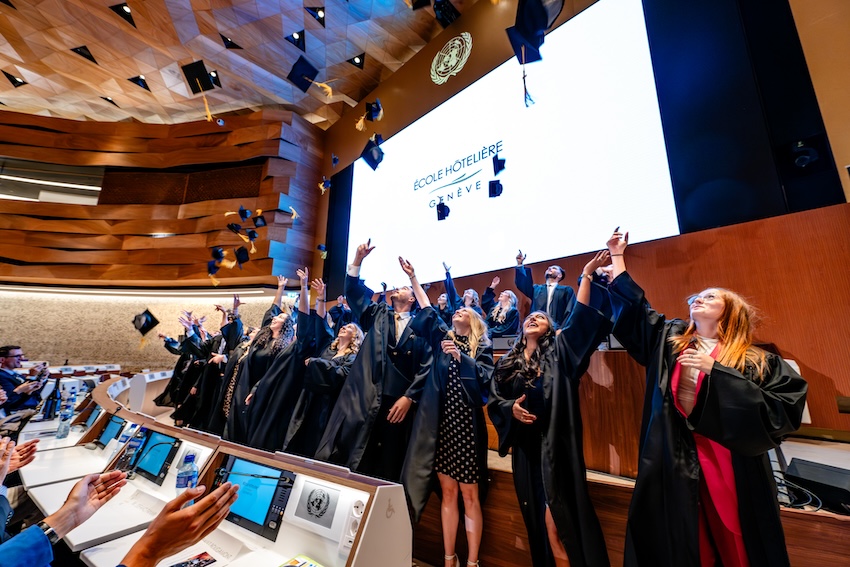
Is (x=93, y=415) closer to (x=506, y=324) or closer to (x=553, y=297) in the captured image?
(x=506, y=324)

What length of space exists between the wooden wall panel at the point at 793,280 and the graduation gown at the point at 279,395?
104 inches

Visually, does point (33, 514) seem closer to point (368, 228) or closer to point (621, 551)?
point (621, 551)

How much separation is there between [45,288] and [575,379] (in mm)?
10018

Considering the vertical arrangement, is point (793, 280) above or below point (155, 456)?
above

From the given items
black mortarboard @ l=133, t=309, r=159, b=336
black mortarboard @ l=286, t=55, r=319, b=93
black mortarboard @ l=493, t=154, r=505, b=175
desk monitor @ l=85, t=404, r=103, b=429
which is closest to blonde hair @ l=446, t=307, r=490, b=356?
black mortarboard @ l=493, t=154, r=505, b=175

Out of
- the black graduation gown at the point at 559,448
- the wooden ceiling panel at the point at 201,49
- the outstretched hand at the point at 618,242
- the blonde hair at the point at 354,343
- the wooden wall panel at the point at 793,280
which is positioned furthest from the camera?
the wooden ceiling panel at the point at 201,49

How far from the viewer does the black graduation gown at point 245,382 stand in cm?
256

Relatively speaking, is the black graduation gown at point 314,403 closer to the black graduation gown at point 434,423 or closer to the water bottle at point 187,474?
the black graduation gown at point 434,423

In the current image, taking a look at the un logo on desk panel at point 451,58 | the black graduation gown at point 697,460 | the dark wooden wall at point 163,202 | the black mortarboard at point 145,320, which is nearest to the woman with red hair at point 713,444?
the black graduation gown at point 697,460

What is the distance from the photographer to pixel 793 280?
7.38 feet

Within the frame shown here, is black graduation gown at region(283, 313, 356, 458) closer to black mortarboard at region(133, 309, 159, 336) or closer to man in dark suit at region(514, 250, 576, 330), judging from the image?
man in dark suit at region(514, 250, 576, 330)

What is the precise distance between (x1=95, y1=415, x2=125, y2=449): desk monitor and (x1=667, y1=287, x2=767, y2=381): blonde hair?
113 inches

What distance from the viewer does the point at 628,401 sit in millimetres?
1719

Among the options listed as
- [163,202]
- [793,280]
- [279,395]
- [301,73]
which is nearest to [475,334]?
[279,395]
